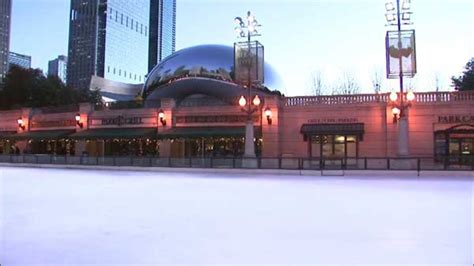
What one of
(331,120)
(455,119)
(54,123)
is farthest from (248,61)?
(54,123)

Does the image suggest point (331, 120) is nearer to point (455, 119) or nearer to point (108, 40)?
point (455, 119)

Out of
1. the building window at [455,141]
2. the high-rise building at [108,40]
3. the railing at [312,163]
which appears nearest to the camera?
the railing at [312,163]

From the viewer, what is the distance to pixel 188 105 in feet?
101

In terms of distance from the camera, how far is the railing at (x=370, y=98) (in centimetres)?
2464

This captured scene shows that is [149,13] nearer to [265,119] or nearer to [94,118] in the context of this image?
[94,118]

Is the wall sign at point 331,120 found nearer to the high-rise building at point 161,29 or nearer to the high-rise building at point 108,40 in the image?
the high-rise building at point 108,40

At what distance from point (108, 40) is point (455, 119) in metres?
50.9

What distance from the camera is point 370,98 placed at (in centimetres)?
2617

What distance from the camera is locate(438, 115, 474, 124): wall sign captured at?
24.2 metres

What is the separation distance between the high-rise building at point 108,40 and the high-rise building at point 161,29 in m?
1.65

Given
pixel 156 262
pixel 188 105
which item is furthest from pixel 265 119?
pixel 156 262

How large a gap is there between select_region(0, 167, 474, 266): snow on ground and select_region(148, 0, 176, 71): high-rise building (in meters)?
61.3

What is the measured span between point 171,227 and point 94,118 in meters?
29.0

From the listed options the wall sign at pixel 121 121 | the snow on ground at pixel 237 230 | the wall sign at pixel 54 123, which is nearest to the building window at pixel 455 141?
the snow on ground at pixel 237 230
